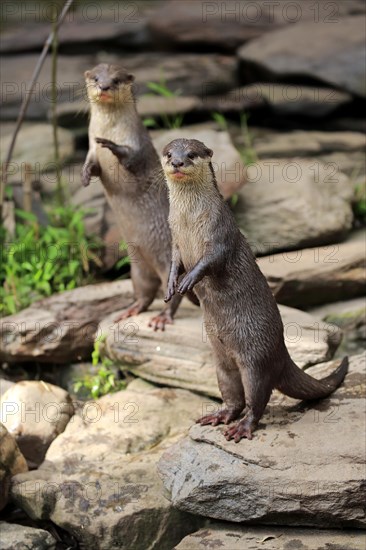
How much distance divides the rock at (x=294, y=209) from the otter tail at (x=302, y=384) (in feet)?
6.78

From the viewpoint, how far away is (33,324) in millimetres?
6023

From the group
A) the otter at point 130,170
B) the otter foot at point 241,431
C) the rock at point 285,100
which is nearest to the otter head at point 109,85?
the otter at point 130,170

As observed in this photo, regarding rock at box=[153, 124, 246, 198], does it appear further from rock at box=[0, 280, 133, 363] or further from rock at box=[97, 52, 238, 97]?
rock at box=[97, 52, 238, 97]

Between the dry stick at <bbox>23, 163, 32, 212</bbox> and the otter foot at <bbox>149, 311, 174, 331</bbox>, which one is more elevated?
the dry stick at <bbox>23, 163, 32, 212</bbox>

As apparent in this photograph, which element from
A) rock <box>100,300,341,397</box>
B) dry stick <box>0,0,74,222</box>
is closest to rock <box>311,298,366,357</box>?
rock <box>100,300,341,397</box>

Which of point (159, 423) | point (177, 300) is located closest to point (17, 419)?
point (159, 423)

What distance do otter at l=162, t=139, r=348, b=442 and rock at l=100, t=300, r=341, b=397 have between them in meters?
0.81

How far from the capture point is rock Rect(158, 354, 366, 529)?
4.12m

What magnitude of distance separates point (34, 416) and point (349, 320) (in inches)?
81.3

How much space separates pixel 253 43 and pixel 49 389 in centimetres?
491

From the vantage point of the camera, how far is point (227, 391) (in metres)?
4.55

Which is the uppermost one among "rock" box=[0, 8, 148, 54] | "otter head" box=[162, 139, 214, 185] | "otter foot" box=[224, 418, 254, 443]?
"otter head" box=[162, 139, 214, 185]

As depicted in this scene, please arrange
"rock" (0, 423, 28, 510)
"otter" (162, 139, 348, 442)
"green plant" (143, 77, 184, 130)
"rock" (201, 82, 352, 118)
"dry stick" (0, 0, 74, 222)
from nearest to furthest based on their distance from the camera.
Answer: "otter" (162, 139, 348, 442), "rock" (0, 423, 28, 510), "dry stick" (0, 0, 74, 222), "green plant" (143, 77, 184, 130), "rock" (201, 82, 352, 118)

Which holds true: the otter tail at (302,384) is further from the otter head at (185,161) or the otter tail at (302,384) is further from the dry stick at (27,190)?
the dry stick at (27,190)
